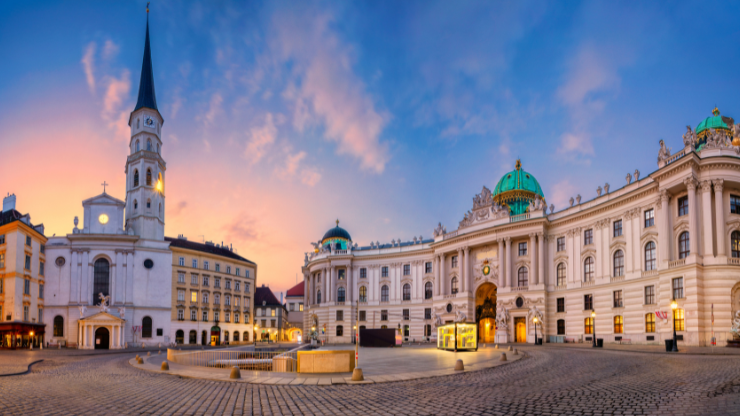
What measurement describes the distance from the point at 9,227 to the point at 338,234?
177 ft

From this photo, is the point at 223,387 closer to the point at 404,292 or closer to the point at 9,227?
the point at 9,227

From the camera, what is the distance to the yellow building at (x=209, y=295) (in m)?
83.5

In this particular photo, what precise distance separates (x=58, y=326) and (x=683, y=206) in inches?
3166

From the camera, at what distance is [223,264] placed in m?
93.0

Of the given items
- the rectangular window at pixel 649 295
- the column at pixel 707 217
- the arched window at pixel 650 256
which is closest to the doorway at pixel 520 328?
the rectangular window at pixel 649 295

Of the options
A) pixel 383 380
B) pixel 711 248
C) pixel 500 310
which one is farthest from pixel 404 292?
pixel 383 380

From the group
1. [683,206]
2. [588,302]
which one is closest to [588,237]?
[588,302]

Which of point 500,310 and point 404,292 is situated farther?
point 404,292

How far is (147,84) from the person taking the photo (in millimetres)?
86562

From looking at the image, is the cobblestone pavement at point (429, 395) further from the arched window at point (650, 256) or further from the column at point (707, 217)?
the arched window at point (650, 256)

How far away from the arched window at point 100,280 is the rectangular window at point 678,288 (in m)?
72.9

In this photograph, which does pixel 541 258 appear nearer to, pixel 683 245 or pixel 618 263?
pixel 618 263

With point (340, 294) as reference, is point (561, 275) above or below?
above

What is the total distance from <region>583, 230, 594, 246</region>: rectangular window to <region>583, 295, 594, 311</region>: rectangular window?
5.86m
